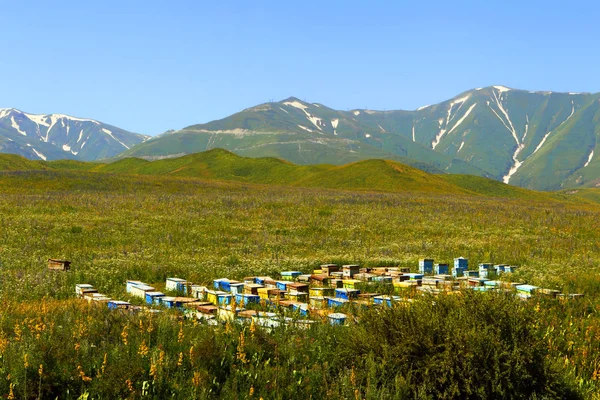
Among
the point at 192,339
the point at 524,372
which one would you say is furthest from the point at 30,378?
the point at 524,372

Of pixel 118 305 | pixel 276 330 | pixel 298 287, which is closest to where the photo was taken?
pixel 276 330

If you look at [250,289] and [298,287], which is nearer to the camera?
[298,287]

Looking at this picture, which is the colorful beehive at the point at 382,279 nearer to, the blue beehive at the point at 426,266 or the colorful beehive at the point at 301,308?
the blue beehive at the point at 426,266

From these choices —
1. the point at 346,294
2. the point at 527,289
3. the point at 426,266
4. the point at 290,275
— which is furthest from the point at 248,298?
the point at 426,266

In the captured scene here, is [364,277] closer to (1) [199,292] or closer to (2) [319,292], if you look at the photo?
(2) [319,292]

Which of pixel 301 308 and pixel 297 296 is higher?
pixel 301 308

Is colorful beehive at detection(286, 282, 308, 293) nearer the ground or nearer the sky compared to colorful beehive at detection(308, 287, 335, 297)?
nearer the sky

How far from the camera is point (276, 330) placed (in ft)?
35.8

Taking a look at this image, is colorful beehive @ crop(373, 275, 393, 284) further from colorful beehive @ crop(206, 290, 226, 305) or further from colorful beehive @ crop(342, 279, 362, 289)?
colorful beehive @ crop(206, 290, 226, 305)

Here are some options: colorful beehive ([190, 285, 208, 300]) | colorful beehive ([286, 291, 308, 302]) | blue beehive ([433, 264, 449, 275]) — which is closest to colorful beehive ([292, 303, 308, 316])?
colorful beehive ([286, 291, 308, 302])

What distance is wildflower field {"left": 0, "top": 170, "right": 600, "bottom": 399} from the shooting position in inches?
320

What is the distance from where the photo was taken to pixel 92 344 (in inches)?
366

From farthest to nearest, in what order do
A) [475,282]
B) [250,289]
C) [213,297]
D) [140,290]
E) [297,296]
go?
1. [475,282]
2. [250,289]
3. [140,290]
4. [297,296]
5. [213,297]

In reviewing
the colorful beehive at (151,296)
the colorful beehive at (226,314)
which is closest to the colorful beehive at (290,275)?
the colorful beehive at (151,296)
